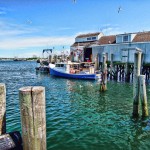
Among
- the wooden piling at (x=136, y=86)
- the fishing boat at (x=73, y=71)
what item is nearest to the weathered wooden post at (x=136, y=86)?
the wooden piling at (x=136, y=86)

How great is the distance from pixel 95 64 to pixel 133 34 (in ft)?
30.9

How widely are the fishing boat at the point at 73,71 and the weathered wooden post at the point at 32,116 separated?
35140 mm

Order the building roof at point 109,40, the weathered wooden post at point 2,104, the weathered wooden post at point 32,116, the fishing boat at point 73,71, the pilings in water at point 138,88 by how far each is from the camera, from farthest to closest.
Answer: the building roof at point 109,40 < the fishing boat at point 73,71 < the pilings in water at point 138,88 < the weathered wooden post at point 2,104 < the weathered wooden post at point 32,116

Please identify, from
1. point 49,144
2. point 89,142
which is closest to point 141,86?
point 89,142

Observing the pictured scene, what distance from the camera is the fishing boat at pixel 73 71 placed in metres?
42.2

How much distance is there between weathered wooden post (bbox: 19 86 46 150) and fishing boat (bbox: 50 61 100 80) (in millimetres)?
35140

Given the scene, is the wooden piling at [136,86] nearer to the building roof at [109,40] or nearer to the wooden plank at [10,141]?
the wooden plank at [10,141]

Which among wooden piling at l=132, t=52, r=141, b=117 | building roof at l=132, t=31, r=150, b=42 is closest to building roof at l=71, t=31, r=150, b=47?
building roof at l=132, t=31, r=150, b=42

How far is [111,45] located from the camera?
151ft

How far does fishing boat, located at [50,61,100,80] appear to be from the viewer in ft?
138

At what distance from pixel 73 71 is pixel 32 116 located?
1590 inches

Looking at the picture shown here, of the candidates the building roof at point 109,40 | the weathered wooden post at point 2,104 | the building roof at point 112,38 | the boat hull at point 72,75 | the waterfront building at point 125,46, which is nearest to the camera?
the weathered wooden post at point 2,104

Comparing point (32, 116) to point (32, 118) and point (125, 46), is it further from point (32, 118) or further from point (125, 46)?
point (125, 46)

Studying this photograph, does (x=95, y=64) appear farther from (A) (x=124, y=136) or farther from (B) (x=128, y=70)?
(A) (x=124, y=136)
